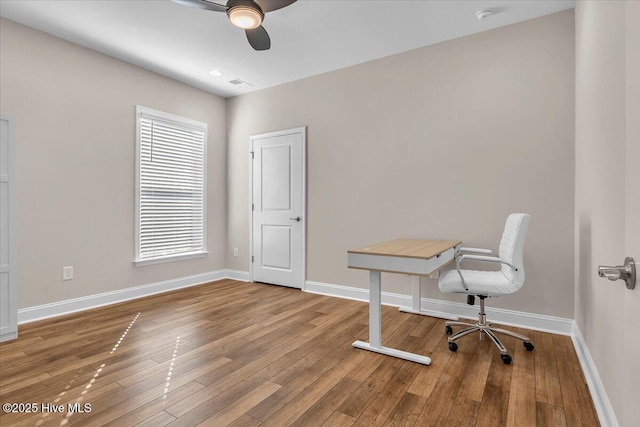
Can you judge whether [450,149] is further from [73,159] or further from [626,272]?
[73,159]

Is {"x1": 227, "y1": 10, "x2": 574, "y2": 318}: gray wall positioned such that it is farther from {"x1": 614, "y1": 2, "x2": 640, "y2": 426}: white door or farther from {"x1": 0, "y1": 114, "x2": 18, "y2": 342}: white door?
{"x1": 0, "y1": 114, "x2": 18, "y2": 342}: white door

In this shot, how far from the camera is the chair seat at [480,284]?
242 centimetres

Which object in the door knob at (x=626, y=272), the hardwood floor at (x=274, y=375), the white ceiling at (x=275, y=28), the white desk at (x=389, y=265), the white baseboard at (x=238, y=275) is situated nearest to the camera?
the door knob at (x=626, y=272)

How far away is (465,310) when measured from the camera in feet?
10.8

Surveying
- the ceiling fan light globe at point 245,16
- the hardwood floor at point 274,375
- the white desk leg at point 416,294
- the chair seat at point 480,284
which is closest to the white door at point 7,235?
the hardwood floor at point 274,375

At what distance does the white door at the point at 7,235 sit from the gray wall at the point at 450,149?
111 inches

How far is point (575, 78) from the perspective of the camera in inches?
111

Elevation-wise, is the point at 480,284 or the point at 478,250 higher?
the point at 478,250

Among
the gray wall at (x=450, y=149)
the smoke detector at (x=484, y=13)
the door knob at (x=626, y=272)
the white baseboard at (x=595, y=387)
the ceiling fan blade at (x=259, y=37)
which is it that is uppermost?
the smoke detector at (x=484, y=13)

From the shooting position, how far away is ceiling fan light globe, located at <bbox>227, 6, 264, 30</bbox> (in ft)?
7.39

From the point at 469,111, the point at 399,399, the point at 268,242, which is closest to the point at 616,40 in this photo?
the point at 469,111

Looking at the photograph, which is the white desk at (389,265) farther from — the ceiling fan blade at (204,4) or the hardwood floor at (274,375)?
the ceiling fan blade at (204,4)

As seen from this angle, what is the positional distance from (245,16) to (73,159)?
2.51 m

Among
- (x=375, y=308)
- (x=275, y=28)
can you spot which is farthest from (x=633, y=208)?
(x=275, y=28)
